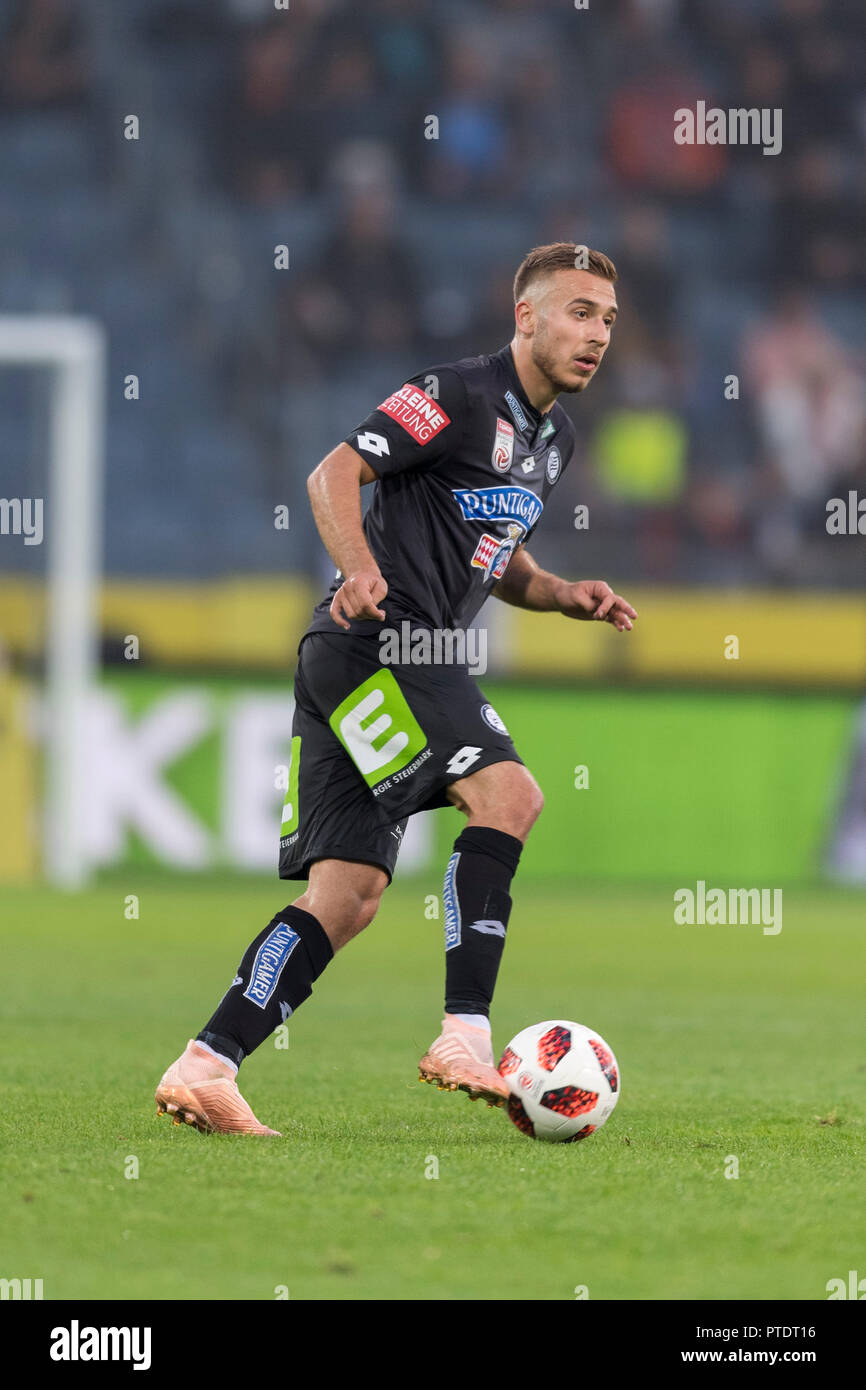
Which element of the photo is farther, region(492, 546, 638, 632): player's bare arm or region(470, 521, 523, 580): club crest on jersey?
region(492, 546, 638, 632): player's bare arm

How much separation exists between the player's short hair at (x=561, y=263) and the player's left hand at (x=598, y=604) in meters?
0.76

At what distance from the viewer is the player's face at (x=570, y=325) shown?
501 cm

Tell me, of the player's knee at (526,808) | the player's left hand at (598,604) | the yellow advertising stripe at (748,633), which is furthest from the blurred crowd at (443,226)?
the player's knee at (526,808)

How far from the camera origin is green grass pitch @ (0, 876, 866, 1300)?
132 inches

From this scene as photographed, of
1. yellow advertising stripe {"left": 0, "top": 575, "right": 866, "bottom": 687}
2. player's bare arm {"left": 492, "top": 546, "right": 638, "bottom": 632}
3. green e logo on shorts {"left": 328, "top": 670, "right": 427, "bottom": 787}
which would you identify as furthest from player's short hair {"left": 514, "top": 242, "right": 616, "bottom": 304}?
yellow advertising stripe {"left": 0, "top": 575, "right": 866, "bottom": 687}

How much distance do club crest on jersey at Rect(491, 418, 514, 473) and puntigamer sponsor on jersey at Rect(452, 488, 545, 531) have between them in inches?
2.3

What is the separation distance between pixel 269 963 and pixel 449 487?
123 centimetres

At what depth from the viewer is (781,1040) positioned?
7.04 m

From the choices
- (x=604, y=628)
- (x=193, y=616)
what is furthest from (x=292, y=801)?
(x=193, y=616)

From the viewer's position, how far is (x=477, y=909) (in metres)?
4.79

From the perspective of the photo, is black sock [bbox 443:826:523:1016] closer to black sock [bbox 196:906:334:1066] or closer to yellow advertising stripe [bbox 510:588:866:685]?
black sock [bbox 196:906:334:1066]
